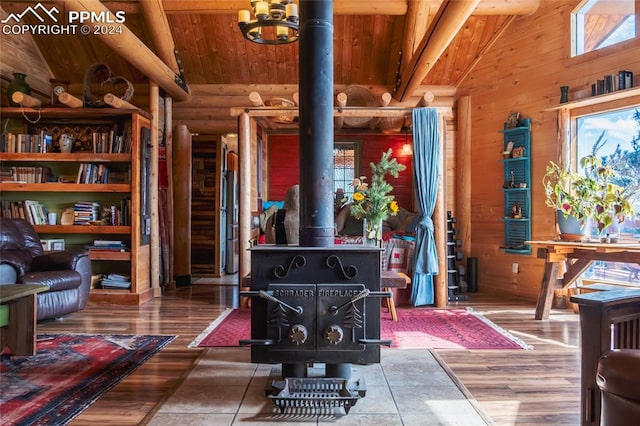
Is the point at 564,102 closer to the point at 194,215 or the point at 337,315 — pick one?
the point at 337,315

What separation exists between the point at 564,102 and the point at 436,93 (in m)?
2.23

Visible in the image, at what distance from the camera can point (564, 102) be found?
5.14m

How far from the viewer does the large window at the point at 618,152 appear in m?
4.68

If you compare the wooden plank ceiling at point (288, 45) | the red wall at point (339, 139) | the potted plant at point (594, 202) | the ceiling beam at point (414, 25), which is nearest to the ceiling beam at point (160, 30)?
the wooden plank ceiling at point (288, 45)

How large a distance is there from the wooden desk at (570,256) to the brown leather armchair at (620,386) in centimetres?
279

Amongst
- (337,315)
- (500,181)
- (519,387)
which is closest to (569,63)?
(500,181)

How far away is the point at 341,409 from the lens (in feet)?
7.66

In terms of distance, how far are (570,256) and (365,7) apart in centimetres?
384

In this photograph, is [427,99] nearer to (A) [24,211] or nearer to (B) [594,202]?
(B) [594,202]

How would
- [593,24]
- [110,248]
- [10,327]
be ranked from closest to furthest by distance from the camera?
[10,327] → [593,24] → [110,248]

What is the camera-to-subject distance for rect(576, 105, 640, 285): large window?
4684 mm

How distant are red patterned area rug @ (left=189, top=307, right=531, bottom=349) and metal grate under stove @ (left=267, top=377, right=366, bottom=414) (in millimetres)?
1235

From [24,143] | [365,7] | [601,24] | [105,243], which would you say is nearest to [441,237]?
[601,24]

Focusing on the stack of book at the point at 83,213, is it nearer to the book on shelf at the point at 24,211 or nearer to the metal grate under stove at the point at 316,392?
the book on shelf at the point at 24,211
